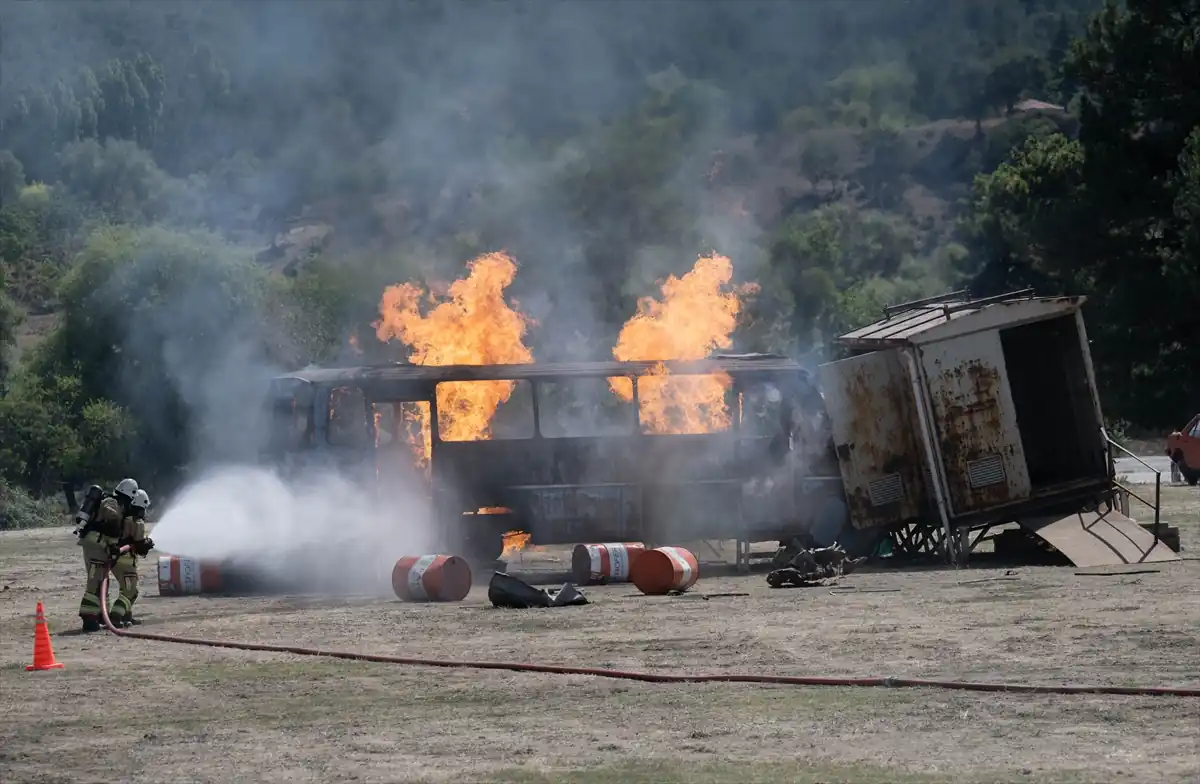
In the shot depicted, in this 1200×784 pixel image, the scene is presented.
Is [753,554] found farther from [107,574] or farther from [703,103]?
[703,103]

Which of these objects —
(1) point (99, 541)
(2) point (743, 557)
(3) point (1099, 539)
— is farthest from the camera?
(2) point (743, 557)

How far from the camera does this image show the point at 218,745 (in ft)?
34.5

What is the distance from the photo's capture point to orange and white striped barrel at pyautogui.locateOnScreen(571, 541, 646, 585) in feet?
66.8

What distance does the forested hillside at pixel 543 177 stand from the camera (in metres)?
40.5

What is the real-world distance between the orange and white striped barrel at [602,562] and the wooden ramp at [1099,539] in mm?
4782

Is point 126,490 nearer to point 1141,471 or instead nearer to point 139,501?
point 139,501

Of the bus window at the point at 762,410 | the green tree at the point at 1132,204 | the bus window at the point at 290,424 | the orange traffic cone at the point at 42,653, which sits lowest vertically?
the orange traffic cone at the point at 42,653

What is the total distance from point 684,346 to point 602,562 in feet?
22.0

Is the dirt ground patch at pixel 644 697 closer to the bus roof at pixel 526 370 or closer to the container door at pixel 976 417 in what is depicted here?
the container door at pixel 976 417

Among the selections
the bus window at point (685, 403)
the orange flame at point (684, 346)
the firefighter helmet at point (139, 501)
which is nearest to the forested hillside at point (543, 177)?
the orange flame at point (684, 346)

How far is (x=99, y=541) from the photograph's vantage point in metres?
17.2

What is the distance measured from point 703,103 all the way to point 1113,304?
51030 mm

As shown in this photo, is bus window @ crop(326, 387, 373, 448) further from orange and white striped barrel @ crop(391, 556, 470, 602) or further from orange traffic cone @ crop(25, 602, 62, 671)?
orange traffic cone @ crop(25, 602, 62, 671)

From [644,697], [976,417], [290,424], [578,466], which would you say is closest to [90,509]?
[290,424]
